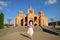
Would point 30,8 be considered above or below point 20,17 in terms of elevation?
above

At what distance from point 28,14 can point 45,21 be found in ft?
25.4

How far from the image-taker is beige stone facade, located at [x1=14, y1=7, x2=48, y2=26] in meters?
53.4

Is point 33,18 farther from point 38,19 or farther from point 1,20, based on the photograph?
point 1,20

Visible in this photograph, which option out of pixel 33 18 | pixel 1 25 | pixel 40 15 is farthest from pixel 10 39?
pixel 40 15

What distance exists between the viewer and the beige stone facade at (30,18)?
53.4 metres

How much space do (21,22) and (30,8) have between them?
23.6 ft

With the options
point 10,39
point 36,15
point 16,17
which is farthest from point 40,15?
point 10,39

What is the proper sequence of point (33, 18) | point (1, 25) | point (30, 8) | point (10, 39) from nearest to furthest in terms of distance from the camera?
point (10, 39)
point (1, 25)
point (33, 18)
point (30, 8)

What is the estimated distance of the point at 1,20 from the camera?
37.2 m

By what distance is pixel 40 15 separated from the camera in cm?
5628

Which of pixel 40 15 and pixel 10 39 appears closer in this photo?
pixel 10 39

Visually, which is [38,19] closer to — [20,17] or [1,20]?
[20,17]

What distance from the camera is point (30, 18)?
53.3 m

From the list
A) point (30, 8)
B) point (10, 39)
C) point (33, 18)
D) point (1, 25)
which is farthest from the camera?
point (30, 8)
